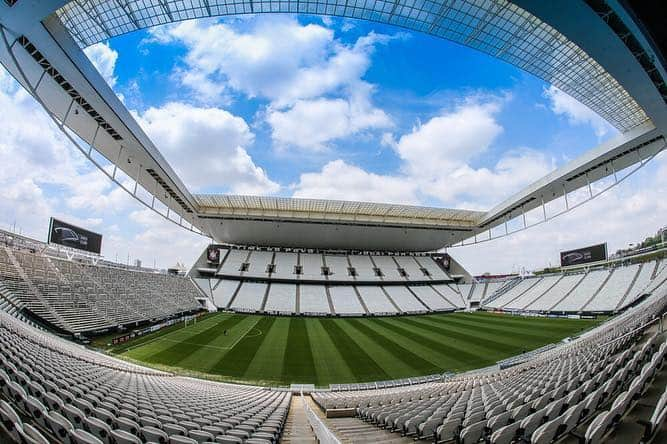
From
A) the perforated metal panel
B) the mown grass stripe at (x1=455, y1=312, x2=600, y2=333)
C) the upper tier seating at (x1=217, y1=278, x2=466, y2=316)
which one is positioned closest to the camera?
the perforated metal panel

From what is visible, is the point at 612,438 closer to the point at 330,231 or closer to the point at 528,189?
the point at 528,189

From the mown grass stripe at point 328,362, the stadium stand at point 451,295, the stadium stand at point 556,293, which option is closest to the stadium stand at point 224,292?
the mown grass stripe at point 328,362

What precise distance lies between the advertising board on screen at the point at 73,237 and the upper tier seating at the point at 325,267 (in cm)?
1886

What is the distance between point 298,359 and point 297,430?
47.3ft

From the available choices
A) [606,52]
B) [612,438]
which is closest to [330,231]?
[606,52]

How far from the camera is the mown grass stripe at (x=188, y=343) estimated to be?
793 inches

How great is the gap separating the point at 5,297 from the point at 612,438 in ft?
97.7

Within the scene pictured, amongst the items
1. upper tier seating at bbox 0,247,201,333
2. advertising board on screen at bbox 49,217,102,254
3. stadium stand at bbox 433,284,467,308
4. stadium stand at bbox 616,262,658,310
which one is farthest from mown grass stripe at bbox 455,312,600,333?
advertising board on screen at bbox 49,217,102,254

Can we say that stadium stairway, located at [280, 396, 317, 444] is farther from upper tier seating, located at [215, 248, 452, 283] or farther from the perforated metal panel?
upper tier seating, located at [215, 248, 452, 283]

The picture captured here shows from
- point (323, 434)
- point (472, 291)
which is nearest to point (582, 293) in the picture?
point (472, 291)

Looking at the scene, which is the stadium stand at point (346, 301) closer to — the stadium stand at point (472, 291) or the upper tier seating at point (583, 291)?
the stadium stand at point (472, 291)

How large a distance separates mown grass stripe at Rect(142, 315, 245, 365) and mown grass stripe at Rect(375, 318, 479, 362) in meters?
18.4

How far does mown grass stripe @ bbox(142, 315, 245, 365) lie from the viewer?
66.1 ft

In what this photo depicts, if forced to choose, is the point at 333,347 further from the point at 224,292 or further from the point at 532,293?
the point at 532,293
